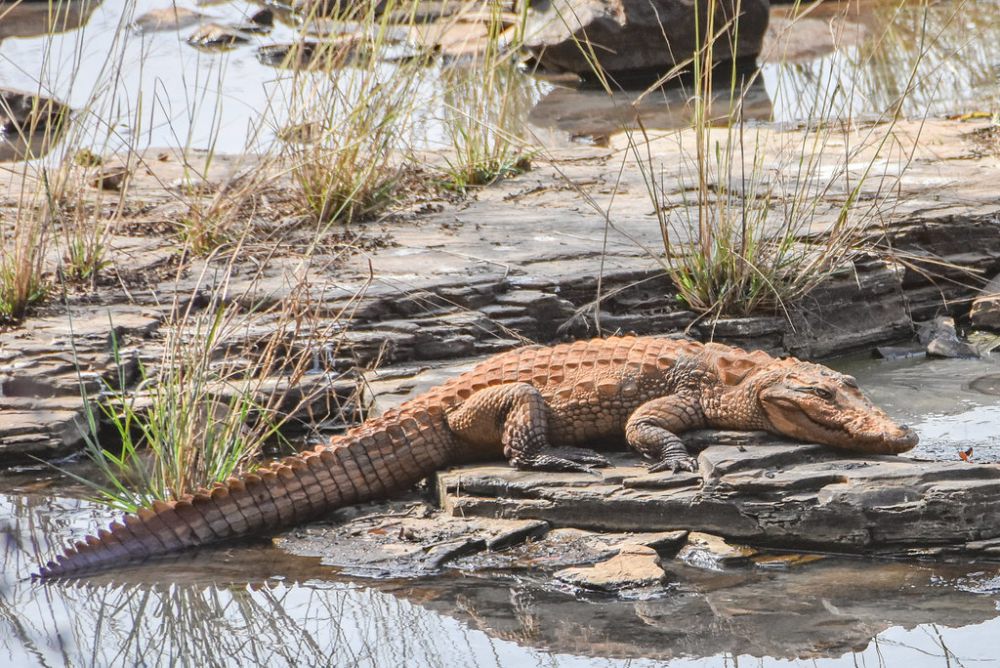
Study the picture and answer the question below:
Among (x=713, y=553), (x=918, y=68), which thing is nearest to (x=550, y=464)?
(x=713, y=553)

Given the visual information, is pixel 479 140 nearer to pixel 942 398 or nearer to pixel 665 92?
pixel 665 92

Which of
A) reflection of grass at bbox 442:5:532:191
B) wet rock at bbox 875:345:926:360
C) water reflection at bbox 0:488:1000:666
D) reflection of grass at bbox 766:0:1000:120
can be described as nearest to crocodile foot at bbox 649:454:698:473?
water reflection at bbox 0:488:1000:666

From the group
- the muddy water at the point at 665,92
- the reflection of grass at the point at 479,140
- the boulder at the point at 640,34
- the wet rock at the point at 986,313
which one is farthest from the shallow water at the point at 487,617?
the boulder at the point at 640,34

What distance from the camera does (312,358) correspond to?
5633 mm

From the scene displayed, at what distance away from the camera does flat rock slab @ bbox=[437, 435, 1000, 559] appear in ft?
13.2

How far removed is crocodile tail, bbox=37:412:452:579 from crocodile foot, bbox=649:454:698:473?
77 centimetres

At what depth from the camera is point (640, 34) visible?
13.2 metres

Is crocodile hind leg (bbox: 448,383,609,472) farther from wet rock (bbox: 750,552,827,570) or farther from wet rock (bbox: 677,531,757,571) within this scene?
wet rock (bbox: 750,552,827,570)

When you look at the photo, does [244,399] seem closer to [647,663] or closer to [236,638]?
[236,638]

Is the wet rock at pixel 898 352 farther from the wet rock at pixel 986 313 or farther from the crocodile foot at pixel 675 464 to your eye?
the crocodile foot at pixel 675 464

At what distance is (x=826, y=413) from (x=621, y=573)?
0.95m

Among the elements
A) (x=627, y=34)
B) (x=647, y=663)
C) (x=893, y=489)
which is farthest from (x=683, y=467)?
(x=627, y=34)

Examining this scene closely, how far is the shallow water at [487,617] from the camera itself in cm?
350

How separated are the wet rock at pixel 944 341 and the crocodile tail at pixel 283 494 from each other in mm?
2573
